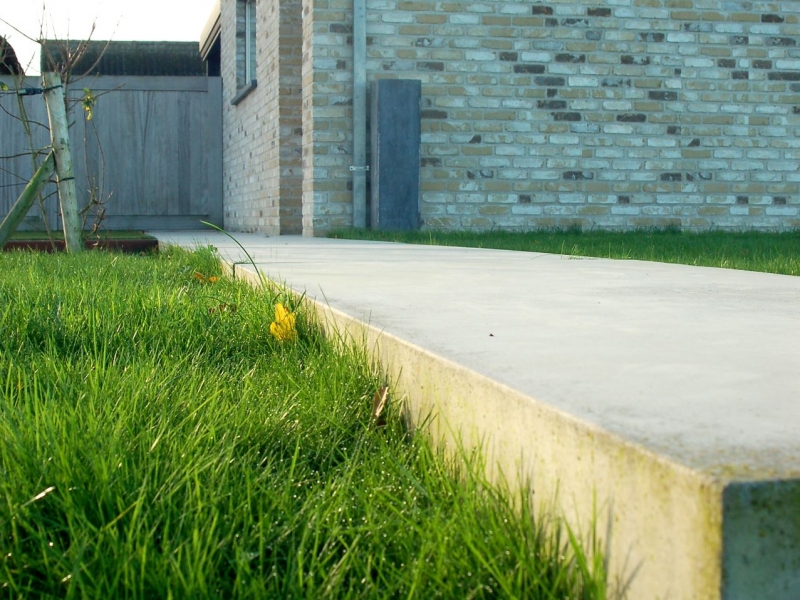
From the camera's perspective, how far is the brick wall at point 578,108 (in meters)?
8.21

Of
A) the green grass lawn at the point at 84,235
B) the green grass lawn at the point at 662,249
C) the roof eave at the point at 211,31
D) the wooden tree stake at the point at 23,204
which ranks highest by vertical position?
the roof eave at the point at 211,31

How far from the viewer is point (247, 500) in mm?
1063

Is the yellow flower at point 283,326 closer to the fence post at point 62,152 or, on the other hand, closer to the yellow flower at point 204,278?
the yellow flower at point 204,278

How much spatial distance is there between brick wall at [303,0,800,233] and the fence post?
3.06 m

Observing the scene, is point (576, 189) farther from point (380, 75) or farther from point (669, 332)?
point (669, 332)

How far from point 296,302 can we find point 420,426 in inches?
37.6

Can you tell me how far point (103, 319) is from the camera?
2.17 meters

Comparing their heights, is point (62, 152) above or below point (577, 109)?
below

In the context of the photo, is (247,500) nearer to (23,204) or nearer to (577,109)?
(23,204)

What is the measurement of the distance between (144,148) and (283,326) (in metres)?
10.8

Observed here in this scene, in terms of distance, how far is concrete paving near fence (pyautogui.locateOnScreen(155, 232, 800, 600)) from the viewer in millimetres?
680

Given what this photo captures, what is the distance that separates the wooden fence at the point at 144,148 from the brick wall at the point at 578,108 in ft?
14.3

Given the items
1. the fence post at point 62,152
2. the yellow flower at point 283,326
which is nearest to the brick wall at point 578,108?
the fence post at point 62,152

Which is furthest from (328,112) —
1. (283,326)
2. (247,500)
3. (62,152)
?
(247,500)
